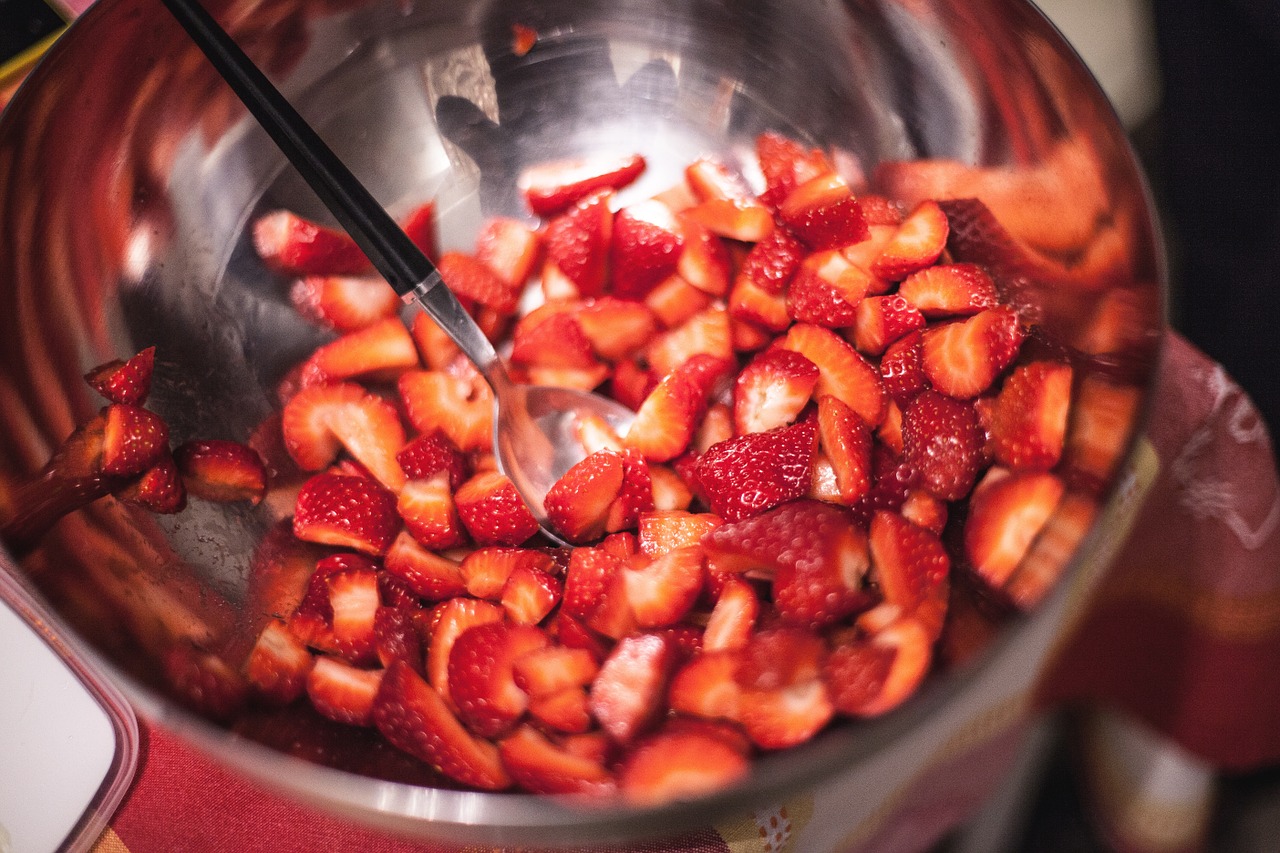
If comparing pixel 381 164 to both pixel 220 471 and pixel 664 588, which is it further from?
pixel 664 588

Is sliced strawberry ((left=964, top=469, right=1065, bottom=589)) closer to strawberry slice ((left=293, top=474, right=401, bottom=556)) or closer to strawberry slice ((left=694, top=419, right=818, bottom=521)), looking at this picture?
strawberry slice ((left=694, top=419, right=818, bottom=521))

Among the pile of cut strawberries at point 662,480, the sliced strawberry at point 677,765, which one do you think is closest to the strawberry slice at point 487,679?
the pile of cut strawberries at point 662,480

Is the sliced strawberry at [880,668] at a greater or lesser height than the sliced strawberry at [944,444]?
greater

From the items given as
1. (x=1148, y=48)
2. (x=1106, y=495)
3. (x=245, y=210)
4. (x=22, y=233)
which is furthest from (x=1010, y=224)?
(x=22, y=233)

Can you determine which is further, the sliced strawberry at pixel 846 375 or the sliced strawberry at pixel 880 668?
the sliced strawberry at pixel 846 375

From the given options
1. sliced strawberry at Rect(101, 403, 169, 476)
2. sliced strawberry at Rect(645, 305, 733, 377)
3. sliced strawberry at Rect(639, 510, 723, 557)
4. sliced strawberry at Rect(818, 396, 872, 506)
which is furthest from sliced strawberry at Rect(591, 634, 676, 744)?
sliced strawberry at Rect(101, 403, 169, 476)

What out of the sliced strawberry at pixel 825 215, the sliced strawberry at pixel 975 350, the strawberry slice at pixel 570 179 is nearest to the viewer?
the sliced strawberry at pixel 975 350

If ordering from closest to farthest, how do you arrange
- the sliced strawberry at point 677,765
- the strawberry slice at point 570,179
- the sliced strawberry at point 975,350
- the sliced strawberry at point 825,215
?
the sliced strawberry at point 677,765
the sliced strawberry at point 975,350
the sliced strawberry at point 825,215
the strawberry slice at point 570,179

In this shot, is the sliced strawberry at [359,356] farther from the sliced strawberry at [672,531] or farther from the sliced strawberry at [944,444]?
the sliced strawberry at [944,444]
